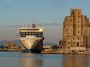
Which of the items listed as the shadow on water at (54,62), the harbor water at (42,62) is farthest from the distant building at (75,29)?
the shadow on water at (54,62)

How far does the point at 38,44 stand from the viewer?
178875 millimetres

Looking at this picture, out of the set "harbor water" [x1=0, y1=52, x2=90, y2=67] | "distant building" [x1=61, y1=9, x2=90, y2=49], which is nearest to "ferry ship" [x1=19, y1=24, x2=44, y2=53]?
"distant building" [x1=61, y1=9, x2=90, y2=49]

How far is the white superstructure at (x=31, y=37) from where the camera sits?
17688cm

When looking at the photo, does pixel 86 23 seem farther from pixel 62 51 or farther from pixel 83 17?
pixel 62 51

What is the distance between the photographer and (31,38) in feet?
586

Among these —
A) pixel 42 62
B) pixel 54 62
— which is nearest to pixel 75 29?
pixel 54 62

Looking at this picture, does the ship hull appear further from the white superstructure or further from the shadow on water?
the shadow on water

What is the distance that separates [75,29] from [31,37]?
84.0 feet

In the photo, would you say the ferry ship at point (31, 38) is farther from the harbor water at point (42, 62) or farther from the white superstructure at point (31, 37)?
the harbor water at point (42, 62)

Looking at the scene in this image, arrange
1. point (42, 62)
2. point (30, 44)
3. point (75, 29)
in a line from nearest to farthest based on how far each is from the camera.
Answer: point (42, 62)
point (30, 44)
point (75, 29)

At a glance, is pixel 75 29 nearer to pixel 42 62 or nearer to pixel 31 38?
pixel 31 38

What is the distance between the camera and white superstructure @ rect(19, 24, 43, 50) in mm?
176875

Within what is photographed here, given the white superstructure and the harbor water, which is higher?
the white superstructure

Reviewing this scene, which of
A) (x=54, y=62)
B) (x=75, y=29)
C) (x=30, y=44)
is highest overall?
(x=75, y=29)
